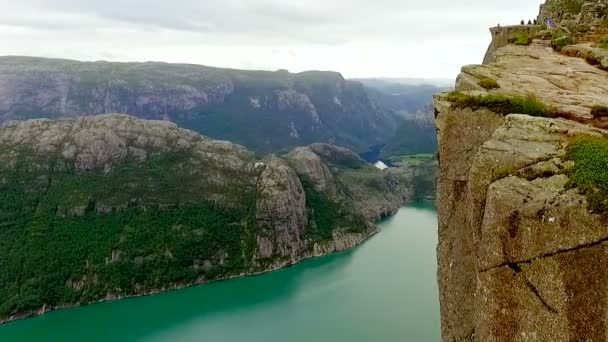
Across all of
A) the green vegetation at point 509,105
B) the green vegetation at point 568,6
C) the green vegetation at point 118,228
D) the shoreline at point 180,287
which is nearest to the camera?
the green vegetation at point 509,105

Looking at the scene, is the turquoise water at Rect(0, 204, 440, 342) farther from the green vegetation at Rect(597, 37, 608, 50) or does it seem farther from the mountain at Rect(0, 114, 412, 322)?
the green vegetation at Rect(597, 37, 608, 50)

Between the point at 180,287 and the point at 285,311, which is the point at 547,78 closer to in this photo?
the point at 285,311

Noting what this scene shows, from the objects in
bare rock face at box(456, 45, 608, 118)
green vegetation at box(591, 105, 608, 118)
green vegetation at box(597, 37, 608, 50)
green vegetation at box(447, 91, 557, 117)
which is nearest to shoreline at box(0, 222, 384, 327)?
green vegetation at box(597, 37, 608, 50)

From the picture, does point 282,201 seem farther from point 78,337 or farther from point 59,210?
point 78,337

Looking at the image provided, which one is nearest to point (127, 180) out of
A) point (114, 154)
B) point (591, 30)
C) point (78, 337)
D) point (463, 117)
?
point (114, 154)

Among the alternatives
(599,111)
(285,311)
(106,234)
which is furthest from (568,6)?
(106,234)

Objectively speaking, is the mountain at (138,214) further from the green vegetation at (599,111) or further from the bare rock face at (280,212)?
the green vegetation at (599,111)

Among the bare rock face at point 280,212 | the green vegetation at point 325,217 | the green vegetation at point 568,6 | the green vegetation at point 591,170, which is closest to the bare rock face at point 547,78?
the green vegetation at point 591,170
